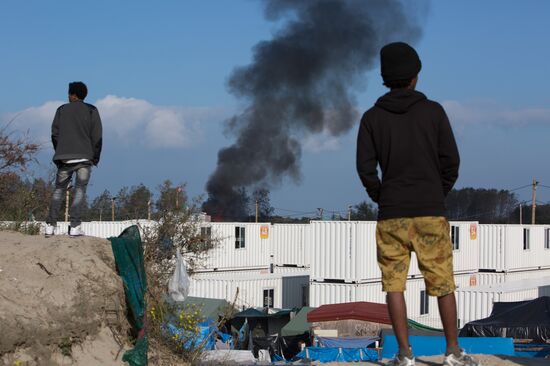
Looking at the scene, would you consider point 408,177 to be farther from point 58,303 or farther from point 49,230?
point 49,230

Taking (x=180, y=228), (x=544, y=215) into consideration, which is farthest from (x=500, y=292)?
(x=544, y=215)

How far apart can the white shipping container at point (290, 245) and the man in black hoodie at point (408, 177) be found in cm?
3412

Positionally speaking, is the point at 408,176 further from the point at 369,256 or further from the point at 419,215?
the point at 369,256

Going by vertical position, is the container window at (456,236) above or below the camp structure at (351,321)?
above

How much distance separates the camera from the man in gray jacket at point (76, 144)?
793cm

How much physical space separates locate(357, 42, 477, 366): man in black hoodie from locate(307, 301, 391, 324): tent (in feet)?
52.2

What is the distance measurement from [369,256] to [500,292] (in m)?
4.47

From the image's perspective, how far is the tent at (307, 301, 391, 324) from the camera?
21.1 metres

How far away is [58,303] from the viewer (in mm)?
6148

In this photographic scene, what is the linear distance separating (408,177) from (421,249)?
474mm

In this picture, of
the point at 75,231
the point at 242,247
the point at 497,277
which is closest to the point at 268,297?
the point at 242,247

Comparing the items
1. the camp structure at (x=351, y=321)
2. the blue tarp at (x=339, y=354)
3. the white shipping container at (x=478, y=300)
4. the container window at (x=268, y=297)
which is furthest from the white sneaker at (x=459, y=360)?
the container window at (x=268, y=297)

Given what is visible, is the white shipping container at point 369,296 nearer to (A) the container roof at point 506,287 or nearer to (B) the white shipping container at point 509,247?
(A) the container roof at point 506,287

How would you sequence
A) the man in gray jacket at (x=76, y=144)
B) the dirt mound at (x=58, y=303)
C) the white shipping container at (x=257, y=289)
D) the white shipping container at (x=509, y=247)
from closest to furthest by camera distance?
1. the dirt mound at (x=58, y=303)
2. the man in gray jacket at (x=76, y=144)
3. the white shipping container at (x=257, y=289)
4. the white shipping container at (x=509, y=247)
